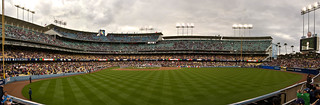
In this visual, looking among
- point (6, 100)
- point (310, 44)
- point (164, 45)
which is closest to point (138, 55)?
point (164, 45)

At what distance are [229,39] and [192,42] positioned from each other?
22286 mm

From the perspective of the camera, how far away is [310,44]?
4200 centimetres

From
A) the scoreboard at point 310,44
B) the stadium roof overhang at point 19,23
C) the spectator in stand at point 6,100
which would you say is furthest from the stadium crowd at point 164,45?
the spectator in stand at point 6,100

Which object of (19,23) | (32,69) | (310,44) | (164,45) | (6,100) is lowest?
(32,69)

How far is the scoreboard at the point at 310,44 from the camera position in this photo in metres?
40.6

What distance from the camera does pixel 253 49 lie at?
233ft

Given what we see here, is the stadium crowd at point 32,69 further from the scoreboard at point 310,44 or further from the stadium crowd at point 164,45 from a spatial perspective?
the scoreboard at point 310,44

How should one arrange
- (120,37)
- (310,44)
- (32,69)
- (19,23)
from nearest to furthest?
(32,69), (310,44), (19,23), (120,37)

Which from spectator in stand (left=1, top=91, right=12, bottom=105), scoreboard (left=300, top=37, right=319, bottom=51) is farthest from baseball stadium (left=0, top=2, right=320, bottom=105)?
spectator in stand (left=1, top=91, right=12, bottom=105)

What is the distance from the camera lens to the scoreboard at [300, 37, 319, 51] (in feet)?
133

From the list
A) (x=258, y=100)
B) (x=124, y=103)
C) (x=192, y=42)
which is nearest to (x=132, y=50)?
(x=192, y=42)

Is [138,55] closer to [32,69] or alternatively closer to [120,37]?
[120,37]

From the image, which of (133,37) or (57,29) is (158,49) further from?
(57,29)

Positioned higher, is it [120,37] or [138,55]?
[120,37]
